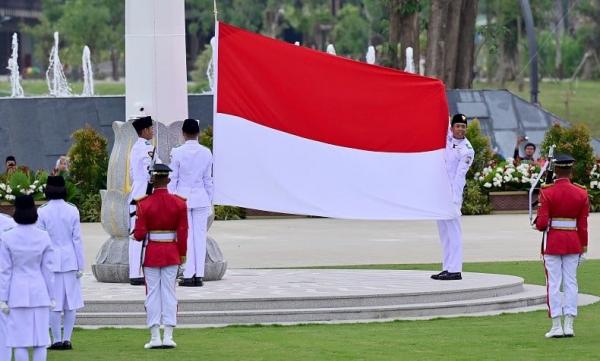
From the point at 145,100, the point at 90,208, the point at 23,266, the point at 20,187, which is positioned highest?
the point at 145,100

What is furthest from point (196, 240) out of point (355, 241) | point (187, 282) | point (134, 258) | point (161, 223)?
point (355, 241)

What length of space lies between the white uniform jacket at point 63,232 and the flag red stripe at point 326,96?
8.87ft

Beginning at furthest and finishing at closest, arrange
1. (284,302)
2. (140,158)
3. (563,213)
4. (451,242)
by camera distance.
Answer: (451,242), (140,158), (284,302), (563,213)

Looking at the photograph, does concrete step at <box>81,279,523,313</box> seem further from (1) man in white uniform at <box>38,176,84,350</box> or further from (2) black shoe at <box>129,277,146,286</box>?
(2) black shoe at <box>129,277,146,286</box>

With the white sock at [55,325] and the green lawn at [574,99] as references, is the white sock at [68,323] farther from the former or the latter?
the green lawn at [574,99]

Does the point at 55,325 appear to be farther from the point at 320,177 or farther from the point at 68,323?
the point at 320,177

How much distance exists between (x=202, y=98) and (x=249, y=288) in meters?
20.1

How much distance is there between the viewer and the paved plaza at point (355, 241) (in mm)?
23484

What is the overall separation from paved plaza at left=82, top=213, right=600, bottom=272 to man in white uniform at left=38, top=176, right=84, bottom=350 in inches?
291

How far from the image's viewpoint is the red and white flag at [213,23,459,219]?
17.0m

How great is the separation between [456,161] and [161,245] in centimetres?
468

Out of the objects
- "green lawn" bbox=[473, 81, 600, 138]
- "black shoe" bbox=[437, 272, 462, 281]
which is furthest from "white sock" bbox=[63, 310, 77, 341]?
"green lawn" bbox=[473, 81, 600, 138]

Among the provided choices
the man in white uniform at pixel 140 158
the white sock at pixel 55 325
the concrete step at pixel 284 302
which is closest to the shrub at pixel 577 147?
the concrete step at pixel 284 302

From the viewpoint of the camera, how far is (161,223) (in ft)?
47.6
